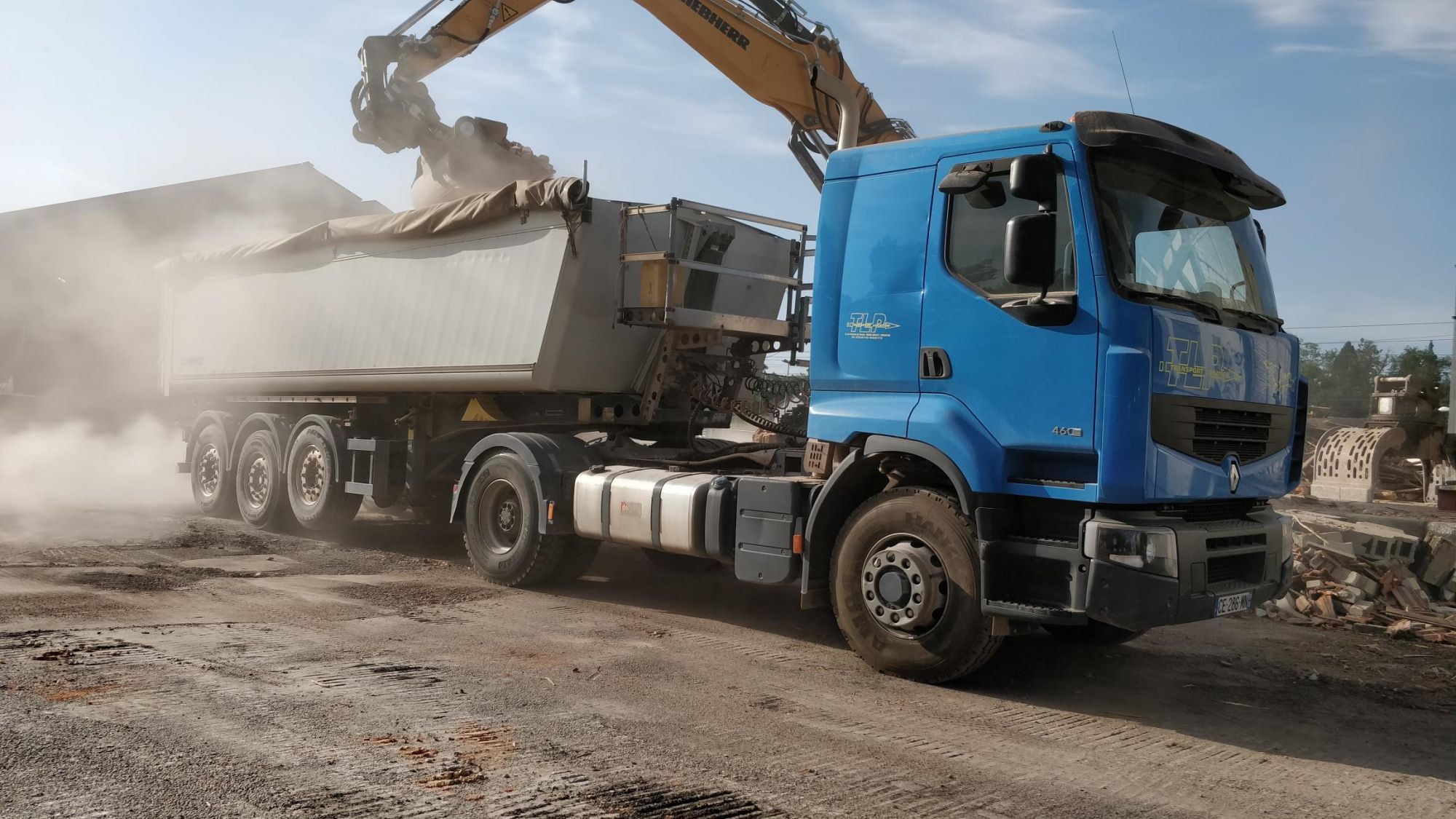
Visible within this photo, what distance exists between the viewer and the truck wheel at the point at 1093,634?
23.2ft

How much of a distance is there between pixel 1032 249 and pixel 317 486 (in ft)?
29.7

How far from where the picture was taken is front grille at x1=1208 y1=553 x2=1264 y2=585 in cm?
568

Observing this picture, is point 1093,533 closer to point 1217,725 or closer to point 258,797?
point 1217,725

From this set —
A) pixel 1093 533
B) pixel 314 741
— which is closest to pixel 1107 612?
pixel 1093 533

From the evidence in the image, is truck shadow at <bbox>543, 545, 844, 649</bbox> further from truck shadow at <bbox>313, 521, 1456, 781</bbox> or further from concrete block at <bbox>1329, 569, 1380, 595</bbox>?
concrete block at <bbox>1329, 569, 1380, 595</bbox>

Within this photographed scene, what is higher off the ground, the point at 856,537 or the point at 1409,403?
the point at 1409,403

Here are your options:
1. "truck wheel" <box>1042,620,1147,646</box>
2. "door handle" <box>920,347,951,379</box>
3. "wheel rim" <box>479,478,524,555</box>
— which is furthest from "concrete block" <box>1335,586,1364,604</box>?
"wheel rim" <box>479,478,524,555</box>

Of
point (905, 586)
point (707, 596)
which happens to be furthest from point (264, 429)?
point (905, 586)

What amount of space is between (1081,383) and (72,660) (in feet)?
18.3

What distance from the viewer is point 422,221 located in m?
10.2

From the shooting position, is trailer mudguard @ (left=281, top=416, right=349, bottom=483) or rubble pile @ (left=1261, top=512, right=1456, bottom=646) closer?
rubble pile @ (left=1261, top=512, right=1456, bottom=646)

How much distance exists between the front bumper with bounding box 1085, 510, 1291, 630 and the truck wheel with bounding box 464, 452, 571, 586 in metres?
4.80

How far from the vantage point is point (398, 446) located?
11.1 meters

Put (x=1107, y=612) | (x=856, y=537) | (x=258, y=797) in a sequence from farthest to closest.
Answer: (x=856, y=537)
(x=1107, y=612)
(x=258, y=797)
